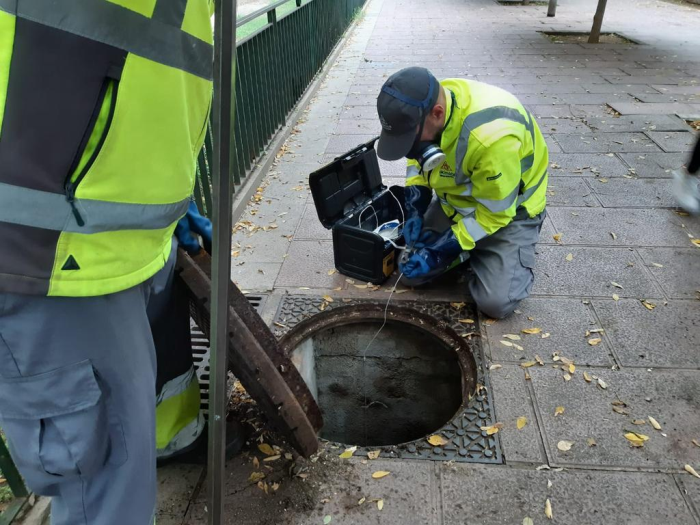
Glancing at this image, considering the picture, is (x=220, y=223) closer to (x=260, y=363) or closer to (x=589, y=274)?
(x=260, y=363)

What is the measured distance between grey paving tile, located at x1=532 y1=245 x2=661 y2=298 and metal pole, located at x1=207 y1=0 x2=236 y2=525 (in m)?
2.67

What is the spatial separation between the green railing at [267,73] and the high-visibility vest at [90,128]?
2.56 meters

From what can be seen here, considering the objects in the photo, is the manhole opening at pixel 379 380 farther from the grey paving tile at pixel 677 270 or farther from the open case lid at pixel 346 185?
the grey paving tile at pixel 677 270

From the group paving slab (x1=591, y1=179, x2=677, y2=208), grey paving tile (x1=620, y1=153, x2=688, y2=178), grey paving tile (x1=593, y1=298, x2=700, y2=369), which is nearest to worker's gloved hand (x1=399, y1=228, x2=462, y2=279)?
grey paving tile (x1=593, y1=298, x2=700, y2=369)

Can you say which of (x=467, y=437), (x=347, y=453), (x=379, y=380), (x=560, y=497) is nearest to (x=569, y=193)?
(x=379, y=380)

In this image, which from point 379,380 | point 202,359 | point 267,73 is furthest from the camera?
point 267,73

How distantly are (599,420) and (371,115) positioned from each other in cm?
525

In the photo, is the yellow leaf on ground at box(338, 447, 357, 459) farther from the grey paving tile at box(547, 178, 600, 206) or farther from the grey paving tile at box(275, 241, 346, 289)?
the grey paving tile at box(547, 178, 600, 206)

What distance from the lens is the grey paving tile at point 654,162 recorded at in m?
5.04

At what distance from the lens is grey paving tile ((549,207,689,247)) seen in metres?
3.99

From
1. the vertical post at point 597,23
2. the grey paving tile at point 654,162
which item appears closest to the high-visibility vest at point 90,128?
the grey paving tile at point 654,162

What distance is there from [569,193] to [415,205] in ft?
5.82

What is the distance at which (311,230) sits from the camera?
436 cm

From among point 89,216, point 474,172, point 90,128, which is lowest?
point 474,172
